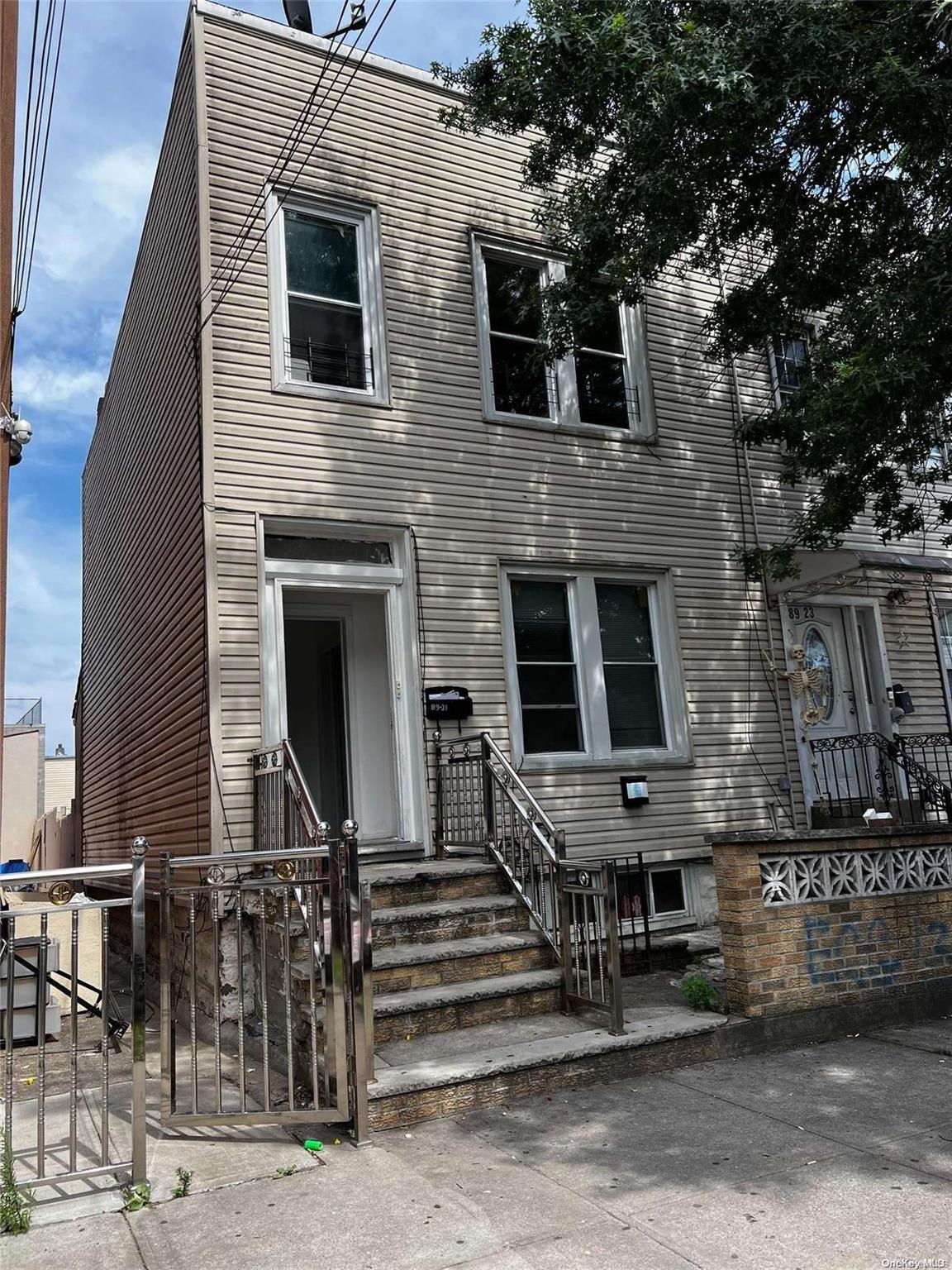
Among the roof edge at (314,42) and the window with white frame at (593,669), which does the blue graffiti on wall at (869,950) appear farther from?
the roof edge at (314,42)

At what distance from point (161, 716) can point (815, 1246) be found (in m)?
7.53

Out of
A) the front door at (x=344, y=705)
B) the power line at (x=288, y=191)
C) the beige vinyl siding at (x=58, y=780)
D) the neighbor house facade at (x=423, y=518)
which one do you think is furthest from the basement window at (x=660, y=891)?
the beige vinyl siding at (x=58, y=780)

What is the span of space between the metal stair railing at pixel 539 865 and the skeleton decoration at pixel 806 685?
12.3 feet

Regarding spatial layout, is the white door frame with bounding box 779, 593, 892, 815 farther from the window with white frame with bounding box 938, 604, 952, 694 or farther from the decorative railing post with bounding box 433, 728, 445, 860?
the decorative railing post with bounding box 433, 728, 445, 860

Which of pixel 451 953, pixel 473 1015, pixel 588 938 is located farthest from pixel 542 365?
pixel 473 1015

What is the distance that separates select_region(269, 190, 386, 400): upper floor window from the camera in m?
8.48

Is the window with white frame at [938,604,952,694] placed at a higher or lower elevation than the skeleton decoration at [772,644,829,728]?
higher

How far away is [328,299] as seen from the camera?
28.7 ft

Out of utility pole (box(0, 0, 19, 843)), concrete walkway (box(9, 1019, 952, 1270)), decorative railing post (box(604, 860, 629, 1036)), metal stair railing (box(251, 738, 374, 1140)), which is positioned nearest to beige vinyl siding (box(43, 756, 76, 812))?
utility pole (box(0, 0, 19, 843))

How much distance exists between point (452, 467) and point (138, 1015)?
5.74m

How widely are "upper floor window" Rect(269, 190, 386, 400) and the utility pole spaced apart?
2.20 m

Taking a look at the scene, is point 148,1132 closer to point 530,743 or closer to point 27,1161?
point 27,1161

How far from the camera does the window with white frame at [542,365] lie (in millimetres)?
9586

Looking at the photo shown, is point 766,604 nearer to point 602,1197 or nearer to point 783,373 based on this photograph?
A: point 783,373
